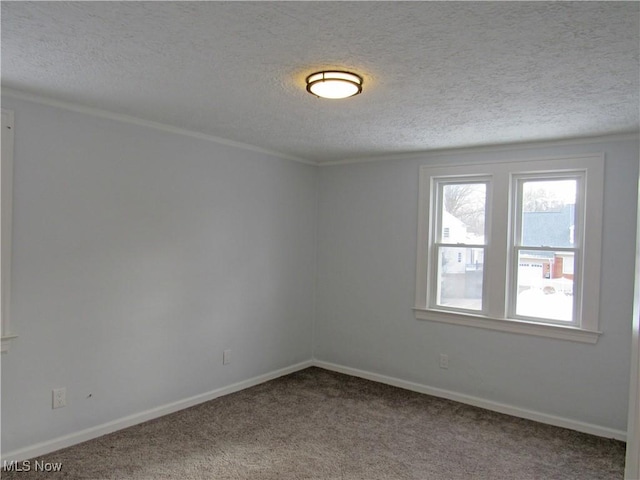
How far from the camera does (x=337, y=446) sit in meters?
3.25

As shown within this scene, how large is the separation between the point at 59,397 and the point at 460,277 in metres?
3.44

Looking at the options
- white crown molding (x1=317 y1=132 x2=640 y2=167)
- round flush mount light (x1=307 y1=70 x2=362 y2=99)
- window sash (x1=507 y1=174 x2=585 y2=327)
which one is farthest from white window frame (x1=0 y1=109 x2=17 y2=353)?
window sash (x1=507 y1=174 x2=585 y2=327)

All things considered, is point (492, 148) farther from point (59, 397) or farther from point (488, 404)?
point (59, 397)

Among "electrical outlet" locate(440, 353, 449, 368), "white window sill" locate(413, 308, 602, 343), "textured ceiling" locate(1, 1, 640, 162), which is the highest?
"textured ceiling" locate(1, 1, 640, 162)

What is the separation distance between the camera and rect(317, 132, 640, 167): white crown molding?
3.49 metres

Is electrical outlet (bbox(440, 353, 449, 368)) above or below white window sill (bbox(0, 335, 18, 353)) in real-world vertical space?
below

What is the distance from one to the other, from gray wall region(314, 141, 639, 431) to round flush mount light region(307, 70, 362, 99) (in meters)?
2.15

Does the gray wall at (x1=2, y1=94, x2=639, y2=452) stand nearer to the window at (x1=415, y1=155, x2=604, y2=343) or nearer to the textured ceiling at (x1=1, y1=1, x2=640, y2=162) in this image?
the window at (x1=415, y1=155, x2=604, y2=343)

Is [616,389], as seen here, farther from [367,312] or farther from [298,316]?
[298,316]

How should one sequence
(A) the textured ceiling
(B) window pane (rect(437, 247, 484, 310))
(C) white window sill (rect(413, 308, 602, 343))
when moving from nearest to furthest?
(A) the textured ceiling, (C) white window sill (rect(413, 308, 602, 343)), (B) window pane (rect(437, 247, 484, 310))

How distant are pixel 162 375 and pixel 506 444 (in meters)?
2.72

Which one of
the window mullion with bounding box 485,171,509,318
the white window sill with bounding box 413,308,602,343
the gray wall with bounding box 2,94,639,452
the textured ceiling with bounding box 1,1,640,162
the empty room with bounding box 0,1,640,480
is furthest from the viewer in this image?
the window mullion with bounding box 485,171,509,318

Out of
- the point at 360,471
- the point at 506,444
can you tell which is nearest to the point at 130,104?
the point at 360,471

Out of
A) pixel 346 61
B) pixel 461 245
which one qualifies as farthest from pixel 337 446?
pixel 346 61
